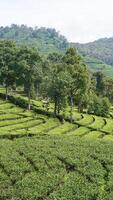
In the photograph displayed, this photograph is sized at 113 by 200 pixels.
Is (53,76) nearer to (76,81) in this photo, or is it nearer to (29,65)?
(76,81)

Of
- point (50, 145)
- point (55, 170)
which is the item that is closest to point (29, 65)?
point (50, 145)

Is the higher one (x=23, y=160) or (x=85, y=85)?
(x=85, y=85)

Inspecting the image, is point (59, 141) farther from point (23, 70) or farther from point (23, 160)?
point (23, 70)

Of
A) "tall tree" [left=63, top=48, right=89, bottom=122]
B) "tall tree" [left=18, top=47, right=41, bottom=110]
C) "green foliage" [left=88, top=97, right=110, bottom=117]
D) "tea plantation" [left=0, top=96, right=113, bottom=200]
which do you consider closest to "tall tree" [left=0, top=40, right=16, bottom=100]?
"tall tree" [left=18, top=47, right=41, bottom=110]

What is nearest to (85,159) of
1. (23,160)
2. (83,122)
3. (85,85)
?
(23,160)

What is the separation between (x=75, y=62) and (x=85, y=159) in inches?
3575

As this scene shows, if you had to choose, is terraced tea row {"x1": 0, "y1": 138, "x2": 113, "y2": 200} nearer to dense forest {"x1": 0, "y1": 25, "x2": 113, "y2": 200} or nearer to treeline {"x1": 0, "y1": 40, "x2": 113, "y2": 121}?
dense forest {"x1": 0, "y1": 25, "x2": 113, "y2": 200}

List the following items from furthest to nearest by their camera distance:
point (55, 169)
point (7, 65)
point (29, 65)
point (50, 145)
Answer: point (7, 65) → point (29, 65) → point (50, 145) → point (55, 169)

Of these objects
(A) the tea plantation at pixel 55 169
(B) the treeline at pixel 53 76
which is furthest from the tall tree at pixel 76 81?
(A) the tea plantation at pixel 55 169

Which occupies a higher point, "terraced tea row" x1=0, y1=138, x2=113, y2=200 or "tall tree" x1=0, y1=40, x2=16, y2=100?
"tall tree" x1=0, y1=40, x2=16, y2=100

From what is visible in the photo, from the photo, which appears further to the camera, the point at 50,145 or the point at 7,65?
the point at 7,65

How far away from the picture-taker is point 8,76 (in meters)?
138

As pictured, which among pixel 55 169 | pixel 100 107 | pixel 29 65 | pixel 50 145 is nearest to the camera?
pixel 55 169

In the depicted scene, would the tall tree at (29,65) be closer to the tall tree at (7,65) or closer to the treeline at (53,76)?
the treeline at (53,76)
